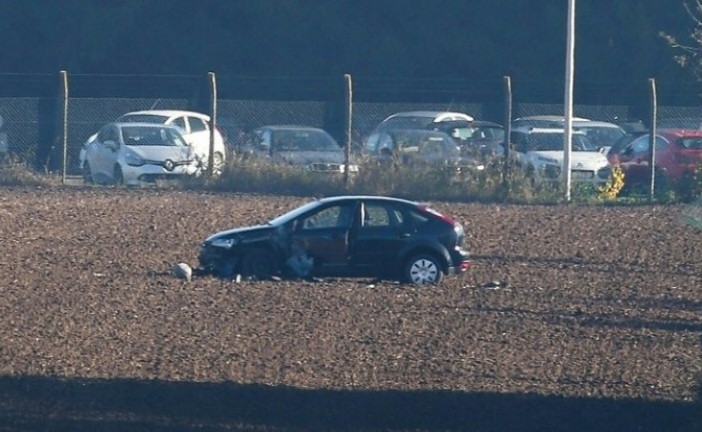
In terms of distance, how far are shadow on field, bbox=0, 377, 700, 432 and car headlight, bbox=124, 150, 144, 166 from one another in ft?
56.6

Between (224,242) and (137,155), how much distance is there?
11519 mm

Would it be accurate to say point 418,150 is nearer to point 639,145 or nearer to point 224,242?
point 639,145

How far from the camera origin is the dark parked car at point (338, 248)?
17.1 meters

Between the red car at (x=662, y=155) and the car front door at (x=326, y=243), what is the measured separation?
1298 centimetres

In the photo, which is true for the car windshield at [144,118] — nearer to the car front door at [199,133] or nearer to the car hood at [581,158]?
the car front door at [199,133]

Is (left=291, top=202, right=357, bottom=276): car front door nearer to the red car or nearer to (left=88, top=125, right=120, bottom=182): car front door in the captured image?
(left=88, top=125, right=120, bottom=182): car front door

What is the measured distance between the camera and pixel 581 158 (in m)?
29.2

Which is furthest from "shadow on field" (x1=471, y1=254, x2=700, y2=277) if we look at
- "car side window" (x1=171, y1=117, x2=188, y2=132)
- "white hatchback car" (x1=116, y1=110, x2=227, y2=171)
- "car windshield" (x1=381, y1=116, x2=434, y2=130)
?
"car side window" (x1=171, y1=117, x2=188, y2=132)

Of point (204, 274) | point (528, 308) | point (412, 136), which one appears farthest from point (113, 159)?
point (528, 308)

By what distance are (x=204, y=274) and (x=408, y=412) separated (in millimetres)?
7291

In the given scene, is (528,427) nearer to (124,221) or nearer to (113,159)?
(124,221)

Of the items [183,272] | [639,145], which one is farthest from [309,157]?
[183,272]

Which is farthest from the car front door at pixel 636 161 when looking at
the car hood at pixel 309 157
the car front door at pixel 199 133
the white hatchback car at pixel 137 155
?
the white hatchback car at pixel 137 155

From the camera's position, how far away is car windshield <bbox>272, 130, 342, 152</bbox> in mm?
29062
